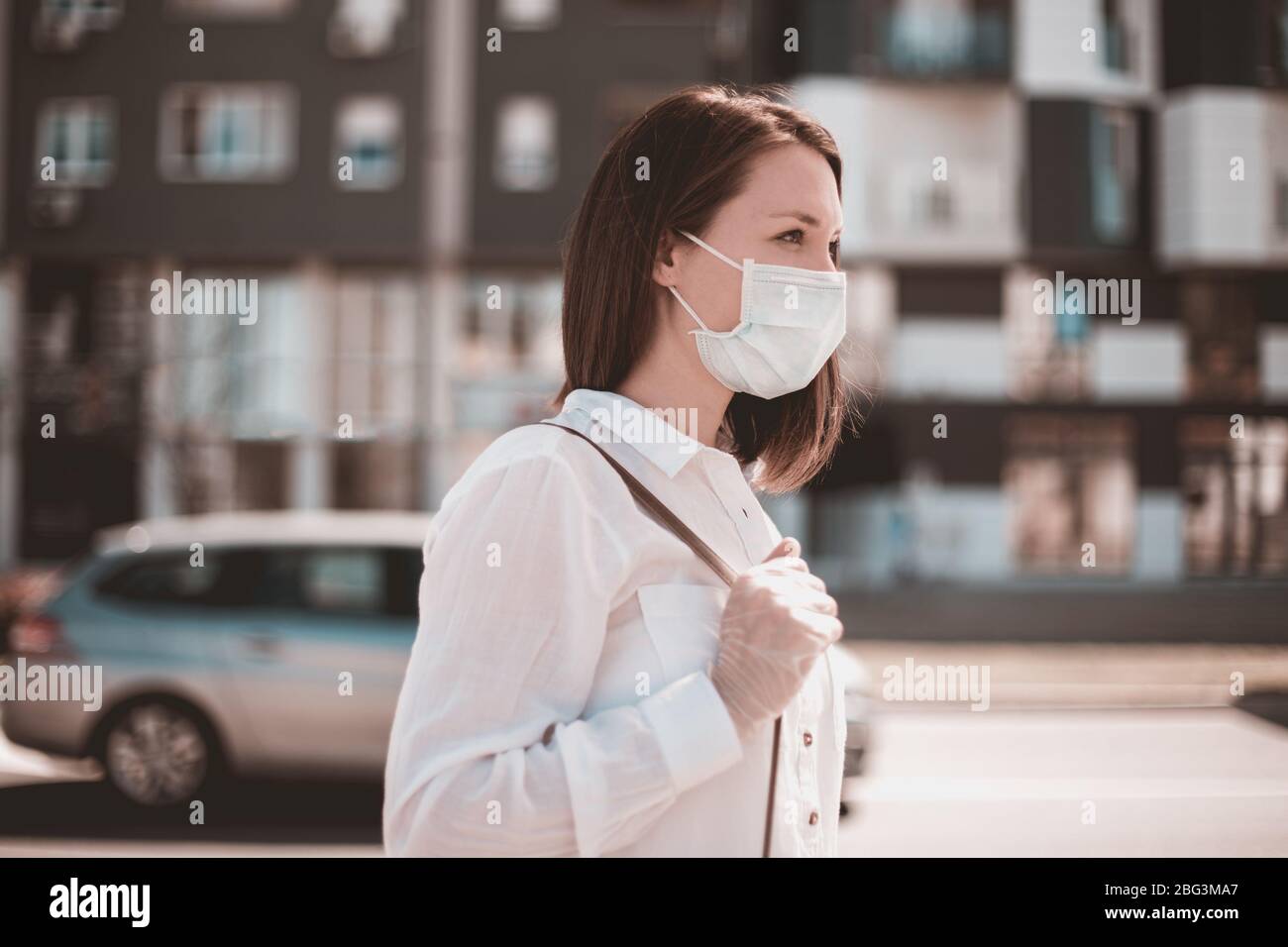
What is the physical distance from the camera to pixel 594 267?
5.04ft

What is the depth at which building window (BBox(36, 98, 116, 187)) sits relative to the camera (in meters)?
22.8

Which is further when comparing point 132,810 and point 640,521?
point 132,810

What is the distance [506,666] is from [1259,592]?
62.8ft

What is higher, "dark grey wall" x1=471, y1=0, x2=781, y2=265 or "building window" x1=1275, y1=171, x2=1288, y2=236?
Result: "dark grey wall" x1=471, y1=0, x2=781, y2=265

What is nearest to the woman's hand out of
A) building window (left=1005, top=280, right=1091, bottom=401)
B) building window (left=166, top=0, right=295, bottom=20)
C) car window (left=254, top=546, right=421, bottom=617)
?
car window (left=254, top=546, right=421, bottom=617)

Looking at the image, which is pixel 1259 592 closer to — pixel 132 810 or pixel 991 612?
pixel 991 612

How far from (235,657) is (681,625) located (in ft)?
18.8

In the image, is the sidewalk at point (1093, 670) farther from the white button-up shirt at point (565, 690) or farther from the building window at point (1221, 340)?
the building window at point (1221, 340)

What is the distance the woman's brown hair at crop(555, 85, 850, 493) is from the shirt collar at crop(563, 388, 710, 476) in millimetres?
61

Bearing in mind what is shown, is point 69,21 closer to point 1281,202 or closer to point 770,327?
point 1281,202

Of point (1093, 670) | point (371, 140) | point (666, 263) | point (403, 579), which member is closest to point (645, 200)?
point (666, 263)

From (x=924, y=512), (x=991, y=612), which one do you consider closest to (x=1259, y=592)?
(x=991, y=612)

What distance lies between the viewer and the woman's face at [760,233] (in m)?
1.48

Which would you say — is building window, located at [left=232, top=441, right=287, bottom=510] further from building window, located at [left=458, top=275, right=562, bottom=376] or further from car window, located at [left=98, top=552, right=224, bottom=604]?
car window, located at [left=98, top=552, right=224, bottom=604]
